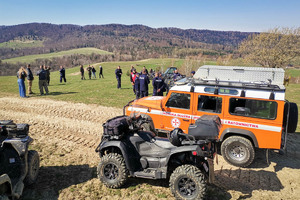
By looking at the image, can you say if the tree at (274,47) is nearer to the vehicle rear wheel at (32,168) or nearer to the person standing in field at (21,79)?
the person standing in field at (21,79)

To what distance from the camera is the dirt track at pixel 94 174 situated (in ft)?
16.1

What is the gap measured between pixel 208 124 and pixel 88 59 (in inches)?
4010

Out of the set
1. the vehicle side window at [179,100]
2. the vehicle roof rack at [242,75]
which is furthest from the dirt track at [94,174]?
the vehicle roof rack at [242,75]

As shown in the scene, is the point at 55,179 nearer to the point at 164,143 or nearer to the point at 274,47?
the point at 164,143

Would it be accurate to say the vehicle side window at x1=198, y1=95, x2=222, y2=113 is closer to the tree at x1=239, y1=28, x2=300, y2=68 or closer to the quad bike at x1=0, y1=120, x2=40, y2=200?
the quad bike at x1=0, y1=120, x2=40, y2=200

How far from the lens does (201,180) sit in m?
4.34

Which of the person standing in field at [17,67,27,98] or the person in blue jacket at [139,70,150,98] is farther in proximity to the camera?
the person standing in field at [17,67,27,98]

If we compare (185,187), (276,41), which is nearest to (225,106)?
(185,187)

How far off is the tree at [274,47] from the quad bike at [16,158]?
31.0 metres

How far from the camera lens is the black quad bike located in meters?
4.44

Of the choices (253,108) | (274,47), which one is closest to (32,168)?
(253,108)

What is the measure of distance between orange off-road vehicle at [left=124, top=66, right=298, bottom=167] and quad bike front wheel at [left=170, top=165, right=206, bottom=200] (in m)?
2.08

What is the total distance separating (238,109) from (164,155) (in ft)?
9.44

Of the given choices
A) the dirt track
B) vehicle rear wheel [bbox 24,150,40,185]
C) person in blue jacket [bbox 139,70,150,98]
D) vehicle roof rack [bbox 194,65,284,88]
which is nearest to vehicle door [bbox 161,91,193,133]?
vehicle roof rack [bbox 194,65,284,88]
